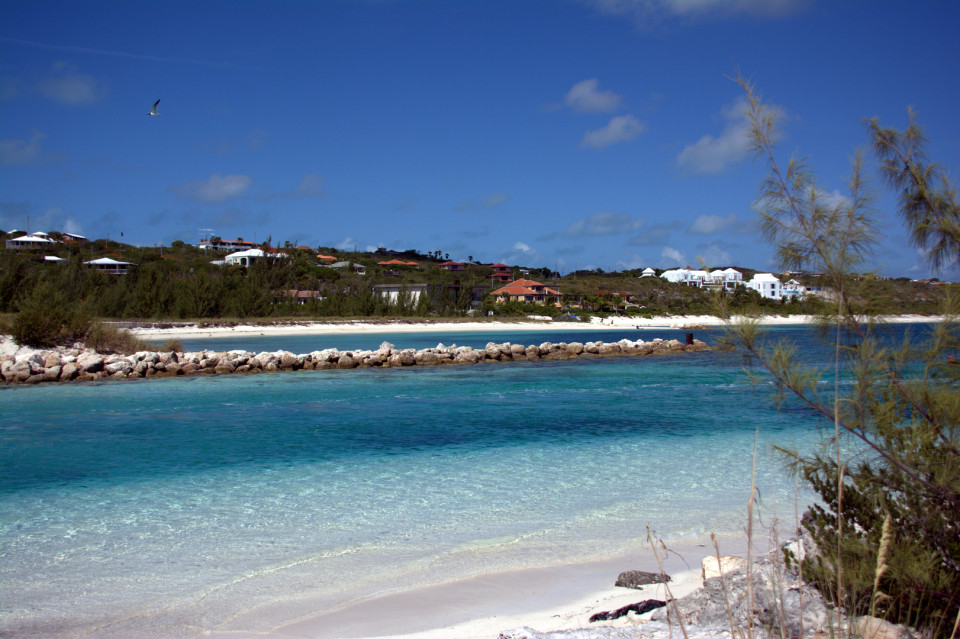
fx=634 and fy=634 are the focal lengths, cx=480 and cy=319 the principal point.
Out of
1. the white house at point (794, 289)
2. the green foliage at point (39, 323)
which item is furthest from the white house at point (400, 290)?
the white house at point (794, 289)

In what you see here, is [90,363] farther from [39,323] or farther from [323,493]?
[323,493]

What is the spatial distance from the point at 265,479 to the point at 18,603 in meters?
3.24

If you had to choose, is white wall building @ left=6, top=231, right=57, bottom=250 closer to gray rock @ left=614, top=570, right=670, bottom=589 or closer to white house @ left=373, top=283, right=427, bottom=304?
white house @ left=373, top=283, right=427, bottom=304

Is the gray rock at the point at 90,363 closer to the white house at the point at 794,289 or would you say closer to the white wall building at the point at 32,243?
the white house at the point at 794,289

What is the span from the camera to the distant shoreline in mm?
34375

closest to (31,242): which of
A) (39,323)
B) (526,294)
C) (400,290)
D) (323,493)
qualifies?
(400,290)

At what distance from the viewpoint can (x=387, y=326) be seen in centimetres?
4206

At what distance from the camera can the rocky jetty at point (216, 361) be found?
54.0 feet

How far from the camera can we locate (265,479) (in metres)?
7.18

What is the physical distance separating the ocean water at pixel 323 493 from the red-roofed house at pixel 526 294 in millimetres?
50164

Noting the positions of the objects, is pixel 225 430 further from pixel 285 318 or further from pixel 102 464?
pixel 285 318

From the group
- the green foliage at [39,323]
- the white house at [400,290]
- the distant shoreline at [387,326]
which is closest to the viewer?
the green foliage at [39,323]

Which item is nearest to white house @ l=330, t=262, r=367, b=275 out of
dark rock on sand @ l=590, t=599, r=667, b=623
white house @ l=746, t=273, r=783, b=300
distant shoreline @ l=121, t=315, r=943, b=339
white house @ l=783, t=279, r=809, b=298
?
distant shoreline @ l=121, t=315, r=943, b=339

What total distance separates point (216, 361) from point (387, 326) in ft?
75.6
